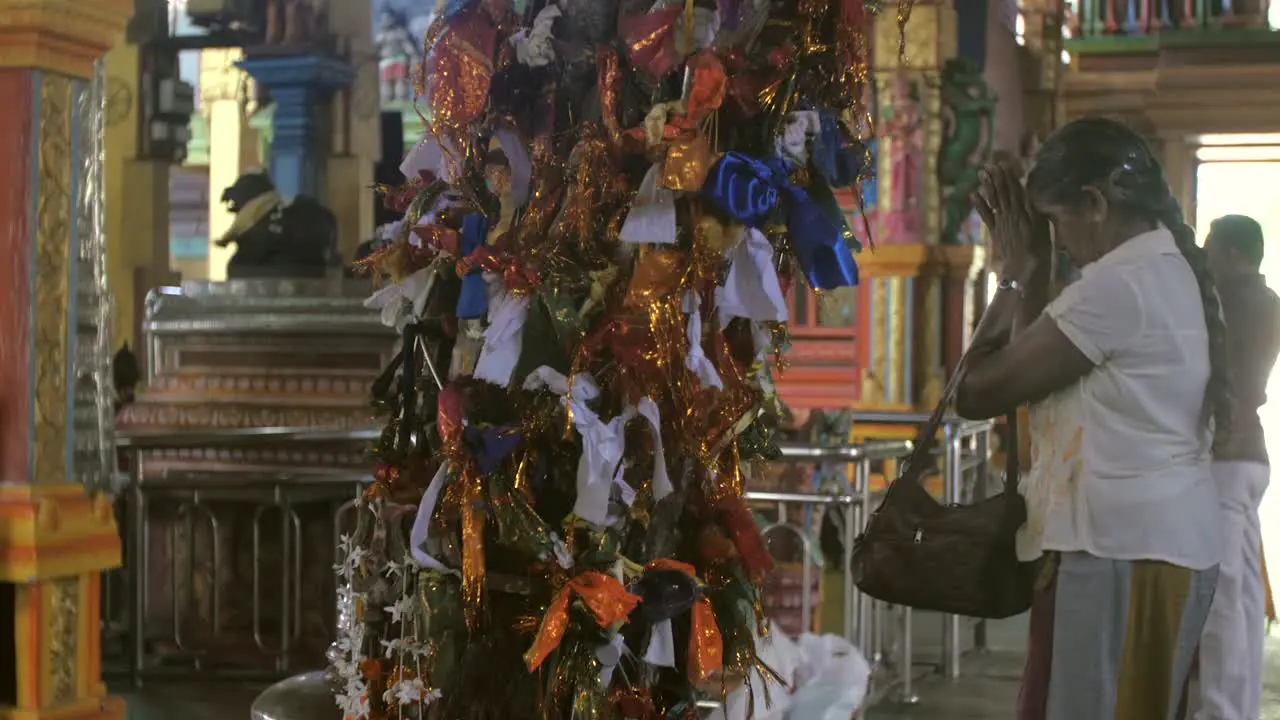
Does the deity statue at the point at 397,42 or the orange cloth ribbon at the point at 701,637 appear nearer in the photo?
the orange cloth ribbon at the point at 701,637

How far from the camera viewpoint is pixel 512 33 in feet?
9.37

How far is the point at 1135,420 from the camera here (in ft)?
10.4

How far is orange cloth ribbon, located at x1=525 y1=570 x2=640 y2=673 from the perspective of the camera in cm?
266

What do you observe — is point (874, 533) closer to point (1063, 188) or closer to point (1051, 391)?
point (1051, 391)

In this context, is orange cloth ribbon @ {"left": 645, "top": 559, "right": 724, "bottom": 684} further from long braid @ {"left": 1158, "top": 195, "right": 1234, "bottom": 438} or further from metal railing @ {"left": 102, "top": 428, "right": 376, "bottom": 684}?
metal railing @ {"left": 102, "top": 428, "right": 376, "bottom": 684}

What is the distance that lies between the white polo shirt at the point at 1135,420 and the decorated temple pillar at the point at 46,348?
2788 mm

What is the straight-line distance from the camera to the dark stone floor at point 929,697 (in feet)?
20.2

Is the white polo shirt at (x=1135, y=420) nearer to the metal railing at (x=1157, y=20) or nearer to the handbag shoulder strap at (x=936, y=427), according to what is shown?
the handbag shoulder strap at (x=936, y=427)

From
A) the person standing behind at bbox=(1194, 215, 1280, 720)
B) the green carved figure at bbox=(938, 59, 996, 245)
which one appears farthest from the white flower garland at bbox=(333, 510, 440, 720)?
the green carved figure at bbox=(938, 59, 996, 245)

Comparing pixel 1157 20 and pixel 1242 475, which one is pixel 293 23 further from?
pixel 1157 20

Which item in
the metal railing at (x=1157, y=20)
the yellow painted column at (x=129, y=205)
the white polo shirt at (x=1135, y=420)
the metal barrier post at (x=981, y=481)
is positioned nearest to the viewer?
the white polo shirt at (x=1135, y=420)

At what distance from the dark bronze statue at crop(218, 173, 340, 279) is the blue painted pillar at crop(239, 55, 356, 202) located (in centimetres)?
246

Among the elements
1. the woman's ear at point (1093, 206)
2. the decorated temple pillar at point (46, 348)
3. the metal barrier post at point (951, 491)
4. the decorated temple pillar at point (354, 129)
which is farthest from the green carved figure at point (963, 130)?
the woman's ear at point (1093, 206)

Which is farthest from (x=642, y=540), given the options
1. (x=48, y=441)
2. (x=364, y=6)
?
(x=364, y=6)
